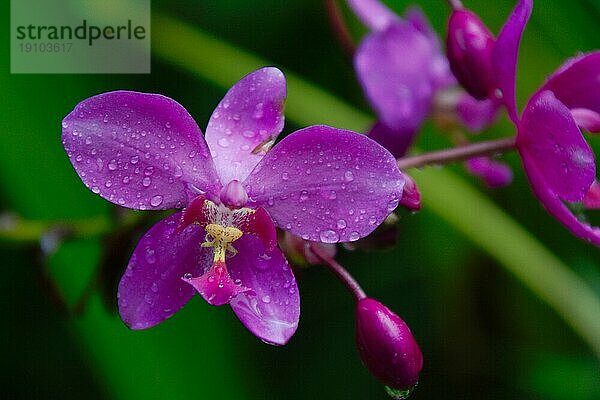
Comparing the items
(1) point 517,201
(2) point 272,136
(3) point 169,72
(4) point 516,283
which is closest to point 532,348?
(4) point 516,283

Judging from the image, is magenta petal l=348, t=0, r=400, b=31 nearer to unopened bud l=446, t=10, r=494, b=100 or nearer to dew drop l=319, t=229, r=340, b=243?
unopened bud l=446, t=10, r=494, b=100

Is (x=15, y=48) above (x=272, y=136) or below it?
below

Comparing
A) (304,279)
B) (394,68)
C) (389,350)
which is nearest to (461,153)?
(389,350)

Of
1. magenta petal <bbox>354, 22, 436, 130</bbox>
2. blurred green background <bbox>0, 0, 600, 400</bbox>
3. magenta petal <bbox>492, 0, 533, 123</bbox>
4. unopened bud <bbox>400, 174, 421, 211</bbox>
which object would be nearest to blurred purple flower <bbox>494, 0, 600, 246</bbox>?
magenta petal <bbox>492, 0, 533, 123</bbox>

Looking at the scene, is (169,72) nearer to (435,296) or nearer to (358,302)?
(435,296)

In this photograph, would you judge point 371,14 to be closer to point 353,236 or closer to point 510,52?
point 510,52

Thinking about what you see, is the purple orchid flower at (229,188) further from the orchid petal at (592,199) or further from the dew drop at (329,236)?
the orchid petal at (592,199)
